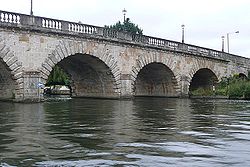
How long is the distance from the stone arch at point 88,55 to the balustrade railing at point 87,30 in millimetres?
787

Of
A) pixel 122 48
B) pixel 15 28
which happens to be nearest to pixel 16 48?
pixel 15 28

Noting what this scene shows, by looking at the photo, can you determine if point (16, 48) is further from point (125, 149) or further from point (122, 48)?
point (125, 149)

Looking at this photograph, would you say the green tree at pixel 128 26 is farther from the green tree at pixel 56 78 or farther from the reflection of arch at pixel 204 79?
the reflection of arch at pixel 204 79

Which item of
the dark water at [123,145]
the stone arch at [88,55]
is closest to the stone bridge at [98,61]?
→ the stone arch at [88,55]

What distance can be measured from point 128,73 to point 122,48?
1.98 meters

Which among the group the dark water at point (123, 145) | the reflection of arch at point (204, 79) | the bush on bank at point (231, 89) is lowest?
the dark water at point (123, 145)

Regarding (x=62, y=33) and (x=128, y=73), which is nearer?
(x=62, y=33)

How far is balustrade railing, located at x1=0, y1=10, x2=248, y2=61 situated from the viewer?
23219 mm

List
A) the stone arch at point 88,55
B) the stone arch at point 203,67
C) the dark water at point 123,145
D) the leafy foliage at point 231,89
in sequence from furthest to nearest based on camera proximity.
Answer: the stone arch at point 203,67 < the leafy foliage at point 231,89 < the stone arch at point 88,55 < the dark water at point 123,145

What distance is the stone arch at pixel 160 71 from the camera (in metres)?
31.9

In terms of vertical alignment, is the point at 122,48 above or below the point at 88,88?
above

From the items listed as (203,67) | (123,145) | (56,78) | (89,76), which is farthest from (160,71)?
(123,145)

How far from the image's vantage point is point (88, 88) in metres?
33.7

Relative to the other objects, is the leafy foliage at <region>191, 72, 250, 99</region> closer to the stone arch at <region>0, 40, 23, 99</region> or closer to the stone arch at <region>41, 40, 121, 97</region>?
the stone arch at <region>41, 40, 121, 97</region>
